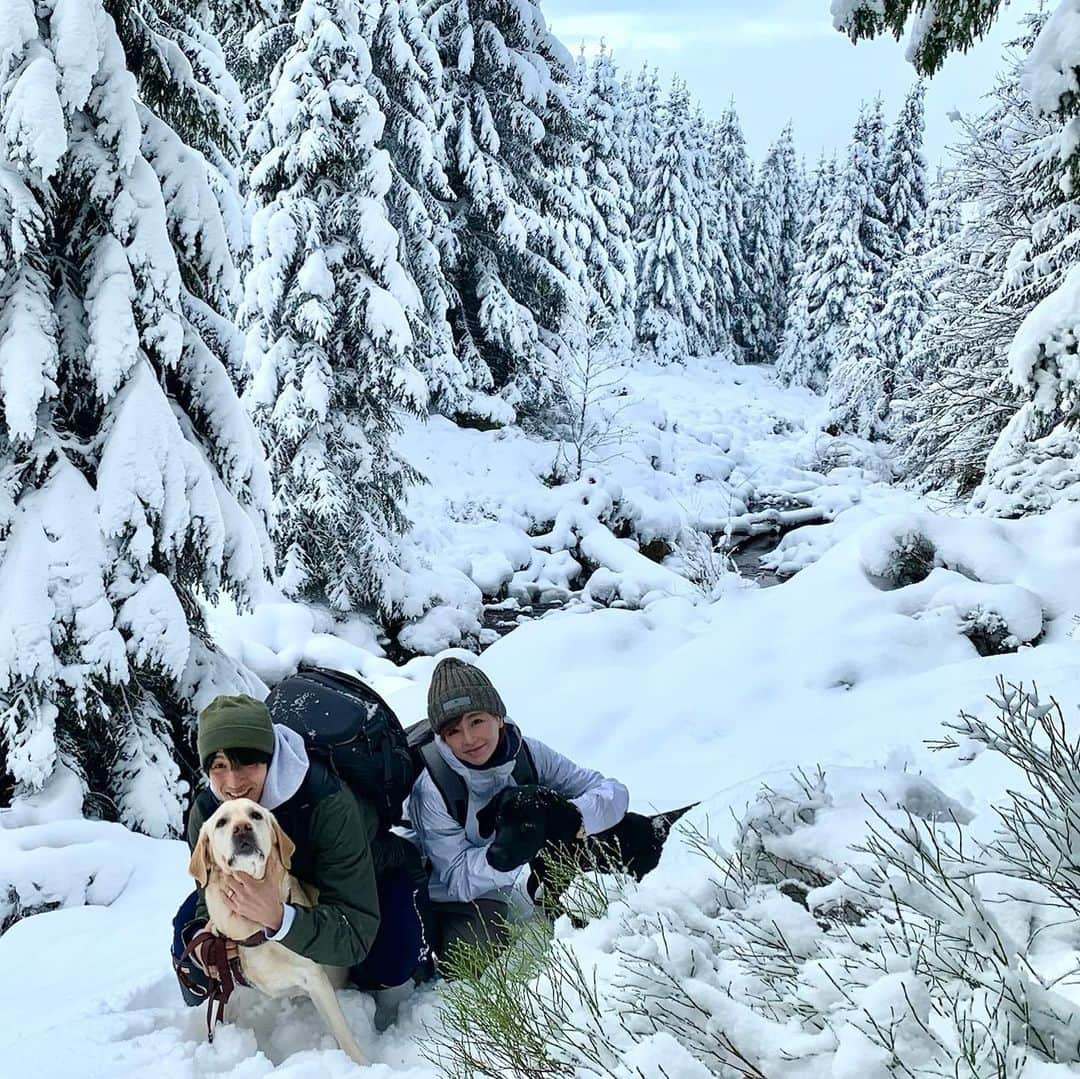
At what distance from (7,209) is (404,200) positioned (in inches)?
416

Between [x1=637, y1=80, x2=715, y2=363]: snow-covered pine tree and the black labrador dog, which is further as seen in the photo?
[x1=637, y1=80, x2=715, y2=363]: snow-covered pine tree

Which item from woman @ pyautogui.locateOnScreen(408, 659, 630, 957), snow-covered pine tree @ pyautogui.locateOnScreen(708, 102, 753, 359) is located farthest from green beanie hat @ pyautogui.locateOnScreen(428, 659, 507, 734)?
snow-covered pine tree @ pyautogui.locateOnScreen(708, 102, 753, 359)

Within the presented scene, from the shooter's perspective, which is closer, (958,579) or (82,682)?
(82,682)

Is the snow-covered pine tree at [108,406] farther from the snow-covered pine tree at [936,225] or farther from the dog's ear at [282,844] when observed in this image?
the snow-covered pine tree at [936,225]

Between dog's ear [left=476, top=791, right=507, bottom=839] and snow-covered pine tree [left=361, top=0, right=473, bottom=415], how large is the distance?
10.4 m

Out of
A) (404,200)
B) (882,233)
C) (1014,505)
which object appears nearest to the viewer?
(1014,505)

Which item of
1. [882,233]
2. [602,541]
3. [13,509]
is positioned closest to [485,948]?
[13,509]

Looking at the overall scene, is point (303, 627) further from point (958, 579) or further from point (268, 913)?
point (268, 913)

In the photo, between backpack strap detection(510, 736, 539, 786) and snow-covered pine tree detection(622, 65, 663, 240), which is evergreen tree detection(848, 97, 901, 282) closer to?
snow-covered pine tree detection(622, 65, 663, 240)

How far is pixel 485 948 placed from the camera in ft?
10.9

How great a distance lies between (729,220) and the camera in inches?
1750

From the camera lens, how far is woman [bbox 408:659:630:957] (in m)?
3.45

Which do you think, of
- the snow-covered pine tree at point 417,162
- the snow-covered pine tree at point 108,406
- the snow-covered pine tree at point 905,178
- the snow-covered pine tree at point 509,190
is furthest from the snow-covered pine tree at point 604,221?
the snow-covered pine tree at point 108,406

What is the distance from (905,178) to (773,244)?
1583 cm
